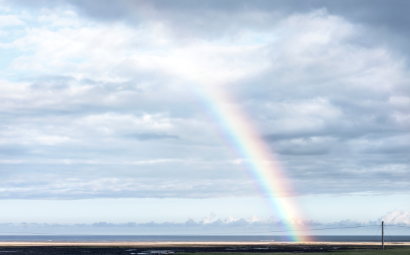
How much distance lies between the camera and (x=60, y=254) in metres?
94.5

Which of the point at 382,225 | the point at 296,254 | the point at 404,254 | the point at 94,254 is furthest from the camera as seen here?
the point at 382,225

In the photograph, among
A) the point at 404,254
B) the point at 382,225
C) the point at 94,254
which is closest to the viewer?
the point at 404,254

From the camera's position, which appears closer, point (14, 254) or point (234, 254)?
point (234, 254)

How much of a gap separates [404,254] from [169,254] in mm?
45571

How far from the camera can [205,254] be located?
274ft

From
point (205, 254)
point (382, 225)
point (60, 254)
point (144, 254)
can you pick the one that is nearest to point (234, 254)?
point (205, 254)

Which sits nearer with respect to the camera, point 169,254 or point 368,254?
point 368,254

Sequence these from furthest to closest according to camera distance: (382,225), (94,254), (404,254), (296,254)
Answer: (382,225) < (94,254) < (296,254) < (404,254)

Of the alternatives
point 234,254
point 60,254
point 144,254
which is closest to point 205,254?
point 234,254

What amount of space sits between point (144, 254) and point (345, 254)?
42.5 meters

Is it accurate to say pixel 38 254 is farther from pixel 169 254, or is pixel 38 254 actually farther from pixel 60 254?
pixel 169 254

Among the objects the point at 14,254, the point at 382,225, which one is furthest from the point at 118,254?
the point at 382,225

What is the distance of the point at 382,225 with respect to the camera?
110500mm

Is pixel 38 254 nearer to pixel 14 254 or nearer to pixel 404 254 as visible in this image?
pixel 14 254
